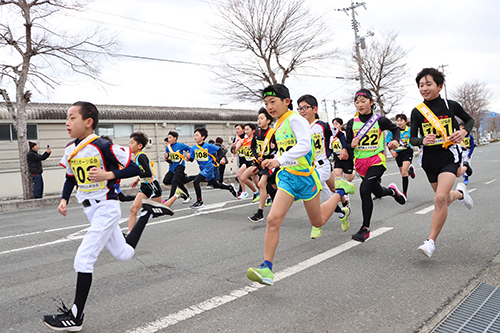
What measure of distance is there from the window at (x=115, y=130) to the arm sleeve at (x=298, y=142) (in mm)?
18631

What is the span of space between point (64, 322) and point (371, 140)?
4.21 meters

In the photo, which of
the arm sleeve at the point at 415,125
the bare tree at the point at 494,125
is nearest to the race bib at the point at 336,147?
the arm sleeve at the point at 415,125

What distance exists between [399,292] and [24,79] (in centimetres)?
1457

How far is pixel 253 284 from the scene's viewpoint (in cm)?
387

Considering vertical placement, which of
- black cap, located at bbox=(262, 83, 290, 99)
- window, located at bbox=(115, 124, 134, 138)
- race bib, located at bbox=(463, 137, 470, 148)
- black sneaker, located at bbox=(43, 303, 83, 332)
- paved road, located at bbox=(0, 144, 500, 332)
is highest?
window, located at bbox=(115, 124, 134, 138)

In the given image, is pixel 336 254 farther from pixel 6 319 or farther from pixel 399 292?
pixel 6 319

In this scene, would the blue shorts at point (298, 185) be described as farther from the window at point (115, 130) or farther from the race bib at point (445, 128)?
the window at point (115, 130)

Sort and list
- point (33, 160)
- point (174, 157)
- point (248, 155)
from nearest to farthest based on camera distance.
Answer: point (174, 157)
point (248, 155)
point (33, 160)

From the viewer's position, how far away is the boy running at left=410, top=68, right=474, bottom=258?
4312 millimetres

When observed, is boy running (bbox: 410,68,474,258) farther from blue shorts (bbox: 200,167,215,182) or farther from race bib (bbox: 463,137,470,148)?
race bib (bbox: 463,137,470,148)

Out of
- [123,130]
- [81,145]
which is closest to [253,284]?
[81,145]

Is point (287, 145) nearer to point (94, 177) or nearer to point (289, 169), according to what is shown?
point (289, 169)

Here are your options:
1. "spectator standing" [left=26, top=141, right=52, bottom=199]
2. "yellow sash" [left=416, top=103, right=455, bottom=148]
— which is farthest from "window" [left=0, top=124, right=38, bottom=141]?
"yellow sash" [left=416, top=103, right=455, bottom=148]

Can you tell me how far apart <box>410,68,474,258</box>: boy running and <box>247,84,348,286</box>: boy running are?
137 cm
